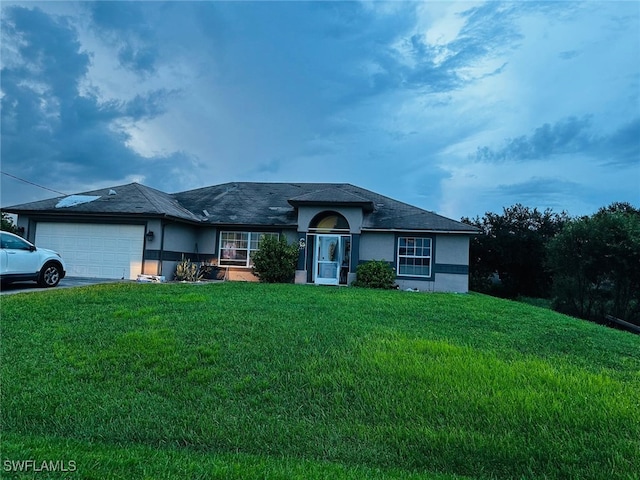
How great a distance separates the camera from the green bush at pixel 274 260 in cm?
1694

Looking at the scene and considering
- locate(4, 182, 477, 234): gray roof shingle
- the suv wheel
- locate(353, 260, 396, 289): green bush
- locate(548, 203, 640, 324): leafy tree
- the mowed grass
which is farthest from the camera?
locate(4, 182, 477, 234): gray roof shingle

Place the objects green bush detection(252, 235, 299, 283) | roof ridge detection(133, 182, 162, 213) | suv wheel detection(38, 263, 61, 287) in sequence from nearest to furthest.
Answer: suv wheel detection(38, 263, 61, 287)
roof ridge detection(133, 182, 162, 213)
green bush detection(252, 235, 299, 283)

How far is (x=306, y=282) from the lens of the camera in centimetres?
1762

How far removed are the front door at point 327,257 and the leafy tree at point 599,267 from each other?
10.1 meters

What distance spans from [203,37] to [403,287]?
41.3ft

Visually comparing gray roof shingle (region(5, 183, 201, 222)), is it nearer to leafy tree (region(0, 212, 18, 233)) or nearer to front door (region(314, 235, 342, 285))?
front door (region(314, 235, 342, 285))

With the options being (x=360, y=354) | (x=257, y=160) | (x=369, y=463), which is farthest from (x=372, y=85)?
(x=369, y=463)

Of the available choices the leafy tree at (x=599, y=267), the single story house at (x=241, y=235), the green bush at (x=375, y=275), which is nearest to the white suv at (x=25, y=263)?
the single story house at (x=241, y=235)

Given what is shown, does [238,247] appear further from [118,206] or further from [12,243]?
[12,243]

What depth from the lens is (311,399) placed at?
4582mm

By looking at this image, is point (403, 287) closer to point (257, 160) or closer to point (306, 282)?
point (306, 282)

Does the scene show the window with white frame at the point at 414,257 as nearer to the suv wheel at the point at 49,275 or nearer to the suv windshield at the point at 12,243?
the suv wheel at the point at 49,275

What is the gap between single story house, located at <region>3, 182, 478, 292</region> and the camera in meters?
16.4

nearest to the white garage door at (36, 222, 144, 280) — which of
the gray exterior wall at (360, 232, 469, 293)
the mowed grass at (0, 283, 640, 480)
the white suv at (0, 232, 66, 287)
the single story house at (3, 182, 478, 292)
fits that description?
Result: the single story house at (3, 182, 478, 292)
